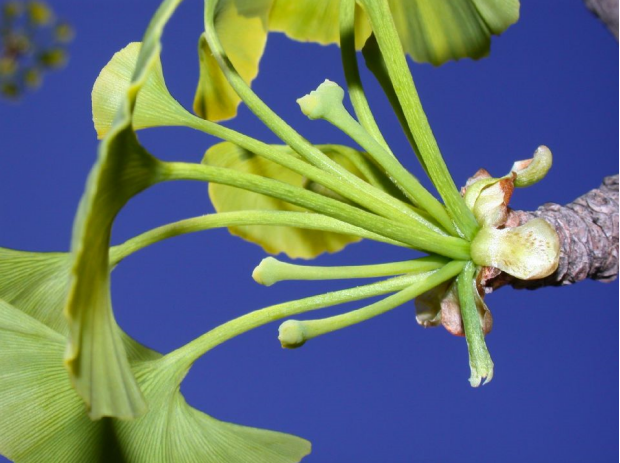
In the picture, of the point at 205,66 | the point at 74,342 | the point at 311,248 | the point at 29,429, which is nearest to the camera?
the point at 74,342

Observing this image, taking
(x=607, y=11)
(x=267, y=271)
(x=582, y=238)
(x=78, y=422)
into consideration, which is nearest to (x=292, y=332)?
(x=267, y=271)

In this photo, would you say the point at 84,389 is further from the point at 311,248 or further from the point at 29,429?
the point at 311,248

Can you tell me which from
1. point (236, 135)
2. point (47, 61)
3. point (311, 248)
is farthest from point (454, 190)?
point (47, 61)

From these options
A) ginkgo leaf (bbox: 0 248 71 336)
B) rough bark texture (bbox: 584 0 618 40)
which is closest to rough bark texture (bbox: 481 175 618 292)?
rough bark texture (bbox: 584 0 618 40)

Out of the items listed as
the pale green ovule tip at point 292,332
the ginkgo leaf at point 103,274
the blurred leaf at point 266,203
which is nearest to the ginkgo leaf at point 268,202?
the blurred leaf at point 266,203

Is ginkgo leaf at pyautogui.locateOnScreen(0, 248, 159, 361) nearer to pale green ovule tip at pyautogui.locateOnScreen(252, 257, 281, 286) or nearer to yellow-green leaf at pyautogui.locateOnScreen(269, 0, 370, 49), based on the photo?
pale green ovule tip at pyautogui.locateOnScreen(252, 257, 281, 286)
